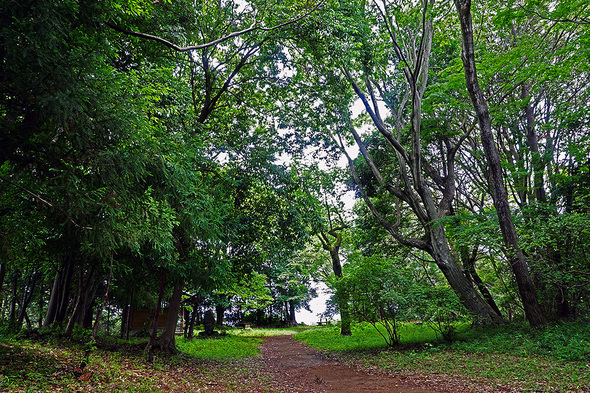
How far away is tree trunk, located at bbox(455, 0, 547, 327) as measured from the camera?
8.18 metres

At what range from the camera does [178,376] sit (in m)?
6.79

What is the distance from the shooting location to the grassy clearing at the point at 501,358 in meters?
5.23

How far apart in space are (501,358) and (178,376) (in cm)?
705

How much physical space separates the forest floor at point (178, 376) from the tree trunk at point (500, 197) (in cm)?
395

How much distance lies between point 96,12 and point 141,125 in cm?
152

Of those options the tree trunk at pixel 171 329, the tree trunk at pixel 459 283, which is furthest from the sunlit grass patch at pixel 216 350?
the tree trunk at pixel 459 283

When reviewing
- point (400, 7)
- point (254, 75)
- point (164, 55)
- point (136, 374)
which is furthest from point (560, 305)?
point (164, 55)

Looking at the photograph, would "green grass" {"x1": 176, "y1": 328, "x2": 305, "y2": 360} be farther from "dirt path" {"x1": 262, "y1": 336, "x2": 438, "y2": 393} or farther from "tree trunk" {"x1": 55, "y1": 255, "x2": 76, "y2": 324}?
"tree trunk" {"x1": 55, "y1": 255, "x2": 76, "y2": 324}

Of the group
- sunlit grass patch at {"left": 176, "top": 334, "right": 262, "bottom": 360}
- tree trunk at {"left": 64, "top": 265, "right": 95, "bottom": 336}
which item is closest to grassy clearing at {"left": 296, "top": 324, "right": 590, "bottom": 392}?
sunlit grass patch at {"left": 176, "top": 334, "right": 262, "bottom": 360}

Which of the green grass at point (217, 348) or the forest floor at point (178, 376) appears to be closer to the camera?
the forest floor at point (178, 376)

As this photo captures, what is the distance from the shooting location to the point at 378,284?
9539 millimetres

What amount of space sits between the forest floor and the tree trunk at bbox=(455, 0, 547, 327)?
395 centimetres

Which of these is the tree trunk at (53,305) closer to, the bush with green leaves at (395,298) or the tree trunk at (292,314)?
the bush with green leaves at (395,298)

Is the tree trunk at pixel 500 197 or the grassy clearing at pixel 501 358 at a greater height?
the tree trunk at pixel 500 197
